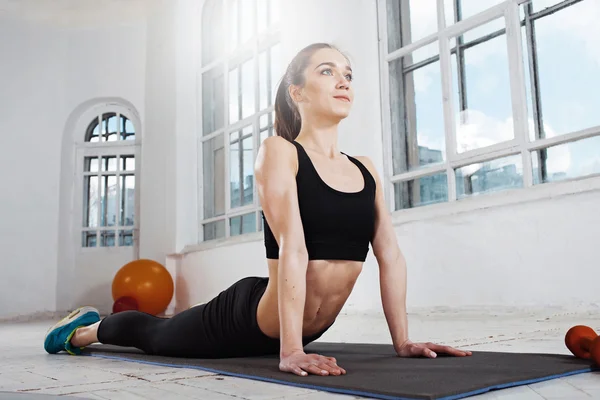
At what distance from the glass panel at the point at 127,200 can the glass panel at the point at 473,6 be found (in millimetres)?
4615

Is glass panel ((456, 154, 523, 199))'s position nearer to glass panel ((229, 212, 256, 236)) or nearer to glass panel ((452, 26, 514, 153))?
glass panel ((452, 26, 514, 153))

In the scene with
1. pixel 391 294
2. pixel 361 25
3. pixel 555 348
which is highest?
pixel 361 25

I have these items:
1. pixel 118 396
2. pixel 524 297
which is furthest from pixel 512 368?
pixel 524 297

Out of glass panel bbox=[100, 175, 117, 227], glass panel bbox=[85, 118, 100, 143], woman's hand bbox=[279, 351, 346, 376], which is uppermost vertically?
glass panel bbox=[85, 118, 100, 143]

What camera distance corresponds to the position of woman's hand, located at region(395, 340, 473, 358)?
160 centimetres

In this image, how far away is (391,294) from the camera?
1.63 meters

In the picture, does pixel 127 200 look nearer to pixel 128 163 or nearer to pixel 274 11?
pixel 128 163

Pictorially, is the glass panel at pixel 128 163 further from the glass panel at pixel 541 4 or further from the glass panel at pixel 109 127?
the glass panel at pixel 541 4

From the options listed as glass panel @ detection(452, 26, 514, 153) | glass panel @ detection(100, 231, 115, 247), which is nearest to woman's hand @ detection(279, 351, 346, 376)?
glass panel @ detection(452, 26, 514, 153)

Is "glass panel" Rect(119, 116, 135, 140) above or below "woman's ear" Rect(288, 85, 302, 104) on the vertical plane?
above

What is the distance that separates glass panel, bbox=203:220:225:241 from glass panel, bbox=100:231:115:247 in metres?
1.48

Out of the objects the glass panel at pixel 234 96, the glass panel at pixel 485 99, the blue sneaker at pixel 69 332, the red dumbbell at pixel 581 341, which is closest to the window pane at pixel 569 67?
the glass panel at pixel 485 99

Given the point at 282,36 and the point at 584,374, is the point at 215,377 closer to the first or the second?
the point at 584,374

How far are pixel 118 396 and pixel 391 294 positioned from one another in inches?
28.9
